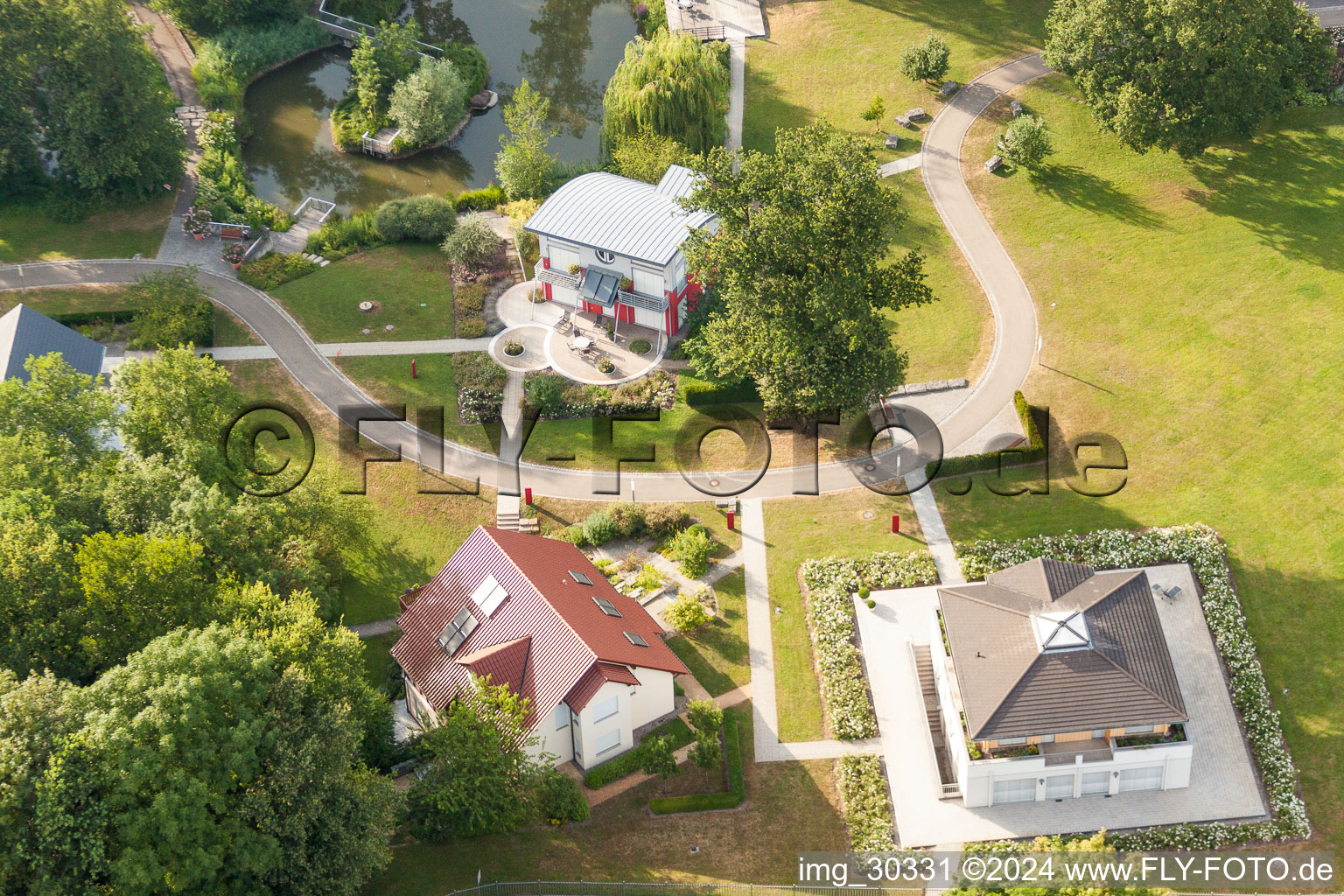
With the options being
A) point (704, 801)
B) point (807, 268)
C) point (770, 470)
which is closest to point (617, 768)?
point (704, 801)

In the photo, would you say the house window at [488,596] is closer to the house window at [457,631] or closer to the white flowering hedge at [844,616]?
the house window at [457,631]

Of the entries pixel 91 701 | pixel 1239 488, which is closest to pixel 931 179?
pixel 1239 488

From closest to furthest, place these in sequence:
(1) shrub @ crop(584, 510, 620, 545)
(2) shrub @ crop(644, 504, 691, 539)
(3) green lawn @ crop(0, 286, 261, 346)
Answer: (1) shrub @ crop(584, 510, 620, 545), (2) shrub @ crop(644, 504, 691, 539), (3) green lawn @ crop(0, 286, 261, 346)

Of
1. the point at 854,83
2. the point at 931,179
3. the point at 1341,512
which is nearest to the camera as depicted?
the point at 1341,512

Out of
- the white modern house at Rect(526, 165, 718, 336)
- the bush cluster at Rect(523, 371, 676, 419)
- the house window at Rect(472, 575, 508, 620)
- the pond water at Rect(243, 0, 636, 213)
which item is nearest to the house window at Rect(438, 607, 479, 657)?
the house window at Rect(472, 575, 508, 620)

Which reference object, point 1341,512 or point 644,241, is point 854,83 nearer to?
point 644,241

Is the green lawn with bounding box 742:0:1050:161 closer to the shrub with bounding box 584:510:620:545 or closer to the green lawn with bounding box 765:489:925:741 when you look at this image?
the green lawn with bounding box 765:489:925:741

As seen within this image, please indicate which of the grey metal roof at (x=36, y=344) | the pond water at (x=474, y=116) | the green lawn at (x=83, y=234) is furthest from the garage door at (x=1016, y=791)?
the green lawn at (x=83, y=234)
